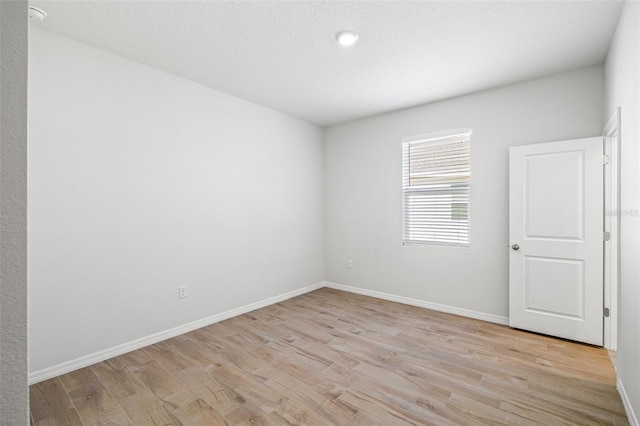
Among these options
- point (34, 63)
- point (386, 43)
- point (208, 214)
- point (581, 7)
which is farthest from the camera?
point (208, 214)

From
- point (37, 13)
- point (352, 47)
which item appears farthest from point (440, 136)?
point (37, 13)

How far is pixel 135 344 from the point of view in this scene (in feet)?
9.30

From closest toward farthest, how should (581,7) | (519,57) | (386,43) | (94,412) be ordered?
(94,412) → (581,7) → (386,43) → (519,57)

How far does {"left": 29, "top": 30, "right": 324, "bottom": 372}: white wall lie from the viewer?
7.77 ft

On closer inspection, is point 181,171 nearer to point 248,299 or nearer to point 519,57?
point 248,299

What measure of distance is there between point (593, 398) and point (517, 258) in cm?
140

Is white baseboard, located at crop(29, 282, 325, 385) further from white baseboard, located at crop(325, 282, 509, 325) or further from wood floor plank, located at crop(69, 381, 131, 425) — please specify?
white baseboard, located at crop(325, 282, 509, 325)

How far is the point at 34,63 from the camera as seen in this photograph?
2.29 metres

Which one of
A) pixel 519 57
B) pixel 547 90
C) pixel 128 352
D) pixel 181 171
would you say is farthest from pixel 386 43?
pixel 128 352

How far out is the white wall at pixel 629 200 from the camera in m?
1.70

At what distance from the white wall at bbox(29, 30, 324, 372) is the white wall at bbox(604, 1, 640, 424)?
3.42 meters

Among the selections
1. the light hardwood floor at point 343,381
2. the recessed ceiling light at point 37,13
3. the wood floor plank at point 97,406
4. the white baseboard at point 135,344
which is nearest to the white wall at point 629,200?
the light hardwood floor at point 343,381

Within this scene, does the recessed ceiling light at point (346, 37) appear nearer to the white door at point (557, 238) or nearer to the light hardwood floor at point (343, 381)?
the white door at point (557, 238)

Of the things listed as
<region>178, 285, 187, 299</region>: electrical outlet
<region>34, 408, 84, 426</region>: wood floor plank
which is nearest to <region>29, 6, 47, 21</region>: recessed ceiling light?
<region>178, 285, 187, 299</region>: electrical outlet
